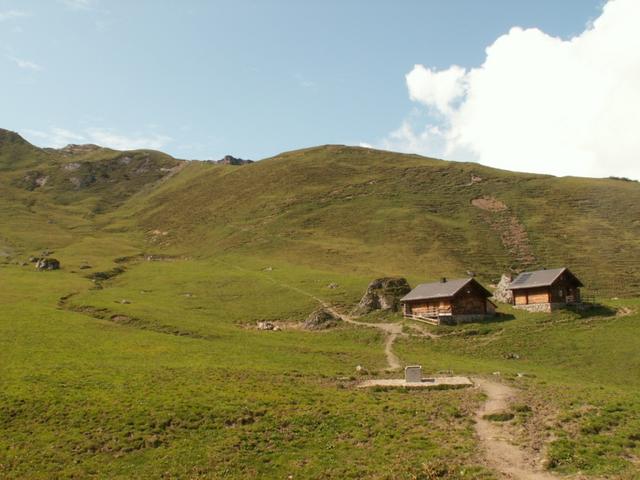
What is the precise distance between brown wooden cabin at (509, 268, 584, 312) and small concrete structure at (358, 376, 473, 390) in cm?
2918

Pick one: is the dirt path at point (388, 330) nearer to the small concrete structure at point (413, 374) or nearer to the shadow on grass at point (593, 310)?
the small concrete structure at point (413, 374)

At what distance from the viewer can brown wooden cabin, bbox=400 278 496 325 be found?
62156 millimetres

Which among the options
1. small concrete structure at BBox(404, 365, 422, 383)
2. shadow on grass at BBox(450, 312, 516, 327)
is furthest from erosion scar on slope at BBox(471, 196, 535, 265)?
small concrete structure at BBox(404, 365, 422, 383)

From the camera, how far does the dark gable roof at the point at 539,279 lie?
6231cm

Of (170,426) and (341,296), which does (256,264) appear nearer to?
(341,296)

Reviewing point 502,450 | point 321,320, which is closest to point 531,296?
point 321,320

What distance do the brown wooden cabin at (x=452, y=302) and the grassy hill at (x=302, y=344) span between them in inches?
125

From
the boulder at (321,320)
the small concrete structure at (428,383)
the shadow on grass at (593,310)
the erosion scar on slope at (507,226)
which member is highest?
the erosion scar on slope at (507,226)

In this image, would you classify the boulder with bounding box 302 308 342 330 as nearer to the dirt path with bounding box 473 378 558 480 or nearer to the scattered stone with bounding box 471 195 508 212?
the dirt path with bounding box 473 378 558 480

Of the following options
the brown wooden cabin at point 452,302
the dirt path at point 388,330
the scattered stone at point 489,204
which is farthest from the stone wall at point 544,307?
the scattered stone at point 489,204

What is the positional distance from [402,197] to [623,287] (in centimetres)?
6563

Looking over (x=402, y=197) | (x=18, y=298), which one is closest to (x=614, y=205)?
(x=402, y=197)

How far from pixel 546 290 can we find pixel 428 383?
32.6m

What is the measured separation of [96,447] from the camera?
83.8 ft
